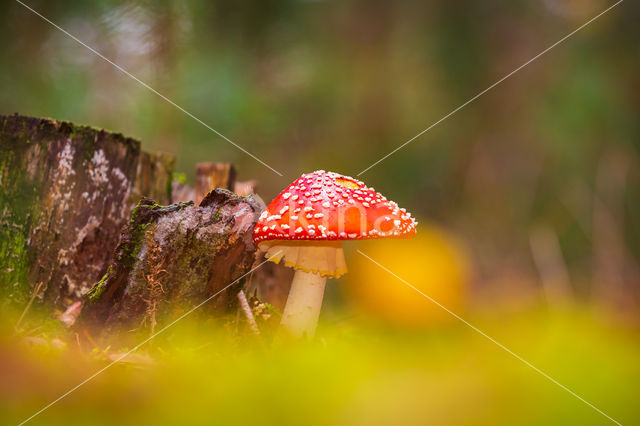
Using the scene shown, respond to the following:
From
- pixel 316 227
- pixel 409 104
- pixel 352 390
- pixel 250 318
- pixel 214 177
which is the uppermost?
pixel 409 104

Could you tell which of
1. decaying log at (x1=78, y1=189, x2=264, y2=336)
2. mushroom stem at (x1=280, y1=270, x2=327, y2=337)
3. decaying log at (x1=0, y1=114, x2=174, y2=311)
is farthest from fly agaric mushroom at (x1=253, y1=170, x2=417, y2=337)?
decaying log at (x1=0, y1=114, x2=174, y2=311)

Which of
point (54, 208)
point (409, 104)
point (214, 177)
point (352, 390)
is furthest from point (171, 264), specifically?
point (409, 104)

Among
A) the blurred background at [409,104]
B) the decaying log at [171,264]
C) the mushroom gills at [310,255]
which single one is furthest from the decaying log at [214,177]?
the blurred background at [409,104]

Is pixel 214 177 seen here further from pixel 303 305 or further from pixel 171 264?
pixel 171 264

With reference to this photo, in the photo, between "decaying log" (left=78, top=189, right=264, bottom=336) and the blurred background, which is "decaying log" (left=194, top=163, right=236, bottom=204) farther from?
the blurred background

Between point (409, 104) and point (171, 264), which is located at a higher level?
point (409, 104)

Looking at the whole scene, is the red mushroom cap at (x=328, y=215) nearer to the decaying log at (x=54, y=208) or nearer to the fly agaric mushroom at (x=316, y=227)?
the fly agaric mushroom at (x=316, y=227)

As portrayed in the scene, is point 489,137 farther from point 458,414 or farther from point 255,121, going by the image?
point 458,414

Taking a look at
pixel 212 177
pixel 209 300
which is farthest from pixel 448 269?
pixel 209 300
